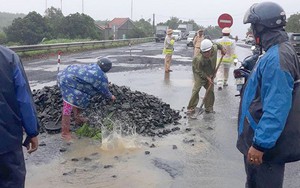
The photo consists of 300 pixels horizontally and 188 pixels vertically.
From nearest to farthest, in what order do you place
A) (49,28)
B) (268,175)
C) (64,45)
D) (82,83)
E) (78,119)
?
(268,175) → (82,83) → (78,119) → (64,45) → (49,28)

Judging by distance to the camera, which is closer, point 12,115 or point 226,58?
point 12,115

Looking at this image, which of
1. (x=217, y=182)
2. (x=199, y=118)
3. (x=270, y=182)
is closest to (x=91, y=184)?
(x=217, y=182)

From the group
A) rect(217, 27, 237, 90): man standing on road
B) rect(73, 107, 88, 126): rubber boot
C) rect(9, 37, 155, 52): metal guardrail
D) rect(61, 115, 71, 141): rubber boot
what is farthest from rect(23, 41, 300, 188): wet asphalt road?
rect(9, 37, 155, 52): metal guardrail

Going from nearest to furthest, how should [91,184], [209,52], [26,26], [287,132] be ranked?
[287,132], [91,184], [209,52], [26,26]

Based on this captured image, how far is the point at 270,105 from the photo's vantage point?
2.64 meters

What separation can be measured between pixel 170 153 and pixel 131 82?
7246 millimetres

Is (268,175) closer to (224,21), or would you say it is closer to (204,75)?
(204,75)

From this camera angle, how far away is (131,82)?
1280 centimetres

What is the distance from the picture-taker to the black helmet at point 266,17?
2.87m

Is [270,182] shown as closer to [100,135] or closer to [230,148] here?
[230,148]

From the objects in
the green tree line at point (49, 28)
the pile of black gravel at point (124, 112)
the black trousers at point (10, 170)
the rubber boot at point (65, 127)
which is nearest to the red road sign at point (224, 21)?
the pile of black gravel at point (124, 112)

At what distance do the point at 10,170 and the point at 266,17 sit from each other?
230cm

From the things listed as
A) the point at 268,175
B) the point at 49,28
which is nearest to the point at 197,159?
the point at 268,175

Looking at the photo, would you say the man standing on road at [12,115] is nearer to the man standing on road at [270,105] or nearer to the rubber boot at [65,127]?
the man standing on road at [270,105]
